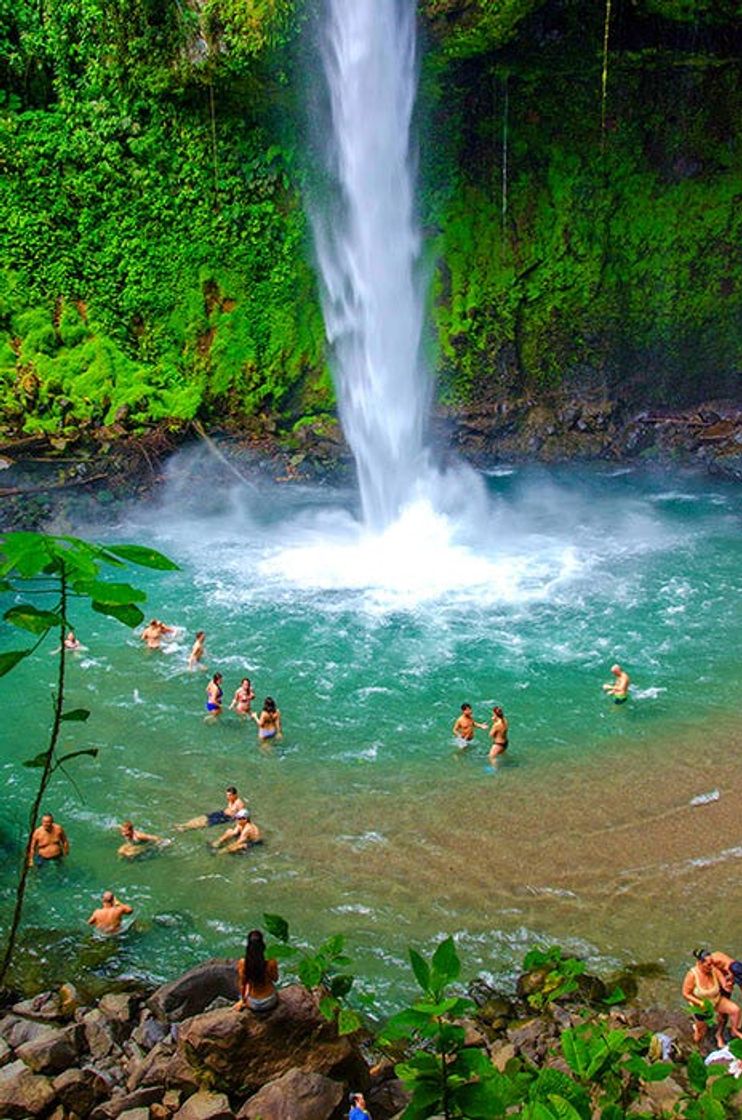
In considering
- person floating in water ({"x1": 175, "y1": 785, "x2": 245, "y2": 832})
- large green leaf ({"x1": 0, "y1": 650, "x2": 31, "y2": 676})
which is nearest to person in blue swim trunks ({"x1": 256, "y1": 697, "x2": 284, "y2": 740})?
person floating in water ({"x1": 175, "y1": 785, "x2": 245, "y2": 832})

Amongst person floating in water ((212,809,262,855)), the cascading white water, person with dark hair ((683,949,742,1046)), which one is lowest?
person floating in water ((212,809,262,855))

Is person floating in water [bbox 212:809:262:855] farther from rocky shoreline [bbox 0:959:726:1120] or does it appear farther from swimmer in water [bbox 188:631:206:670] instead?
swimmer in water [bbox 188:631:206:670]

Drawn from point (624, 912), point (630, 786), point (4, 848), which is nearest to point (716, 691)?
point (630, 786)

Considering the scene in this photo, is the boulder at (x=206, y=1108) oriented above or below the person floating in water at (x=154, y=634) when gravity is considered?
above

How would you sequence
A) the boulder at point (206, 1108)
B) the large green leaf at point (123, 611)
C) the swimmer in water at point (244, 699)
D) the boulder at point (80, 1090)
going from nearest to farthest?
the large green leaf at point (123, 611), the boulder at point (206, 1108), the boulder at point (80, 1090), the swimmer in water at point (244, 699)

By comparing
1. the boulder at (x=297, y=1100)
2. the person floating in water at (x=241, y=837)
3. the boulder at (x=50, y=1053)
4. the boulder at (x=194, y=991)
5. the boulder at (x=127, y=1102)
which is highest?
the boulder at (x=297, y=1100)

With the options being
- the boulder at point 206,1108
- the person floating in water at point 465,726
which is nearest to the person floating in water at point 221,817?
the person floating in water at point 465,726

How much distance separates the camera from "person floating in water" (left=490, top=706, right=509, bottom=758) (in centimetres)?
1093

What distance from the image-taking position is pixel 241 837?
9445 mm

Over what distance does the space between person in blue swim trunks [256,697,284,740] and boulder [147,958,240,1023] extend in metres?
4.16

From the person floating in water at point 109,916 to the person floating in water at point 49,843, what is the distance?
42.7 inches

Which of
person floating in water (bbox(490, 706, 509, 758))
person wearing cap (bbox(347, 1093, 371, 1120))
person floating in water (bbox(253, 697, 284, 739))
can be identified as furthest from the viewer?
person floating in water (bbox(253, 697, 284, 739))

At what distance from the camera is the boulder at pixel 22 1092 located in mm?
5609

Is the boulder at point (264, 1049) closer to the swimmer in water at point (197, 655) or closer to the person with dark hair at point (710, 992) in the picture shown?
the person with dark hair at point (710, 992)
